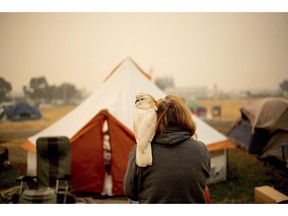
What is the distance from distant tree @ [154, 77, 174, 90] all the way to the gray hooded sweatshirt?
7.24 feet

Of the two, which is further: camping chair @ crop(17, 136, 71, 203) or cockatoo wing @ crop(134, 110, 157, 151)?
camping chair @ crop(17, 136, 71, 203)

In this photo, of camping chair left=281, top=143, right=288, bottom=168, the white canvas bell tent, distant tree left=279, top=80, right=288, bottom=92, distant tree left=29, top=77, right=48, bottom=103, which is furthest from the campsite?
distant tree left=279, top=80, right=288, bottom=92

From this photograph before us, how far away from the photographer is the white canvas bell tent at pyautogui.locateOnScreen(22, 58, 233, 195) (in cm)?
323

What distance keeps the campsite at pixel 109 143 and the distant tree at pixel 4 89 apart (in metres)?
0.30

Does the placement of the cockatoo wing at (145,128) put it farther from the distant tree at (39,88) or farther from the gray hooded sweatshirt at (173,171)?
the distant tree at (39,88)

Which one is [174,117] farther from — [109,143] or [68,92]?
[68,92]

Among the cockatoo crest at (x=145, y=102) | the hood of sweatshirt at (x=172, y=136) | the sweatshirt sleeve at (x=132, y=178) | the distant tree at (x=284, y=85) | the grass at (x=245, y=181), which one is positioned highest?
the distant tree at (x=284, y=85)

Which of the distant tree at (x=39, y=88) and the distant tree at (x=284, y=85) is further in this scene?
the distant tree at (x=39, y=88)

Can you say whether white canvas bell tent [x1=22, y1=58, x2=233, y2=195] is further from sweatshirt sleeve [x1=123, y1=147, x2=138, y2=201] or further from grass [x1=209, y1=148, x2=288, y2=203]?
sweatshirt sleeve [x1=123, y1=147, x2=138, y2=201]

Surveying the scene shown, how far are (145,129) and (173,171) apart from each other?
0.95ft

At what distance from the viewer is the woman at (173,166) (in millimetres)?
1497

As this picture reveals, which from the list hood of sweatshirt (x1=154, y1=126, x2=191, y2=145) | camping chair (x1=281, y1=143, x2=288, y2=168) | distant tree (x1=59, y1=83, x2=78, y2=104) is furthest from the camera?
distant tree (x1=59, y1=83, x2=78, y2=104)

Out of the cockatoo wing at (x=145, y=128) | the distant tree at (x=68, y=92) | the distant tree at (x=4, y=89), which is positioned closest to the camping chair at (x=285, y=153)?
the cockatoo wing at (x=145, y=128)
